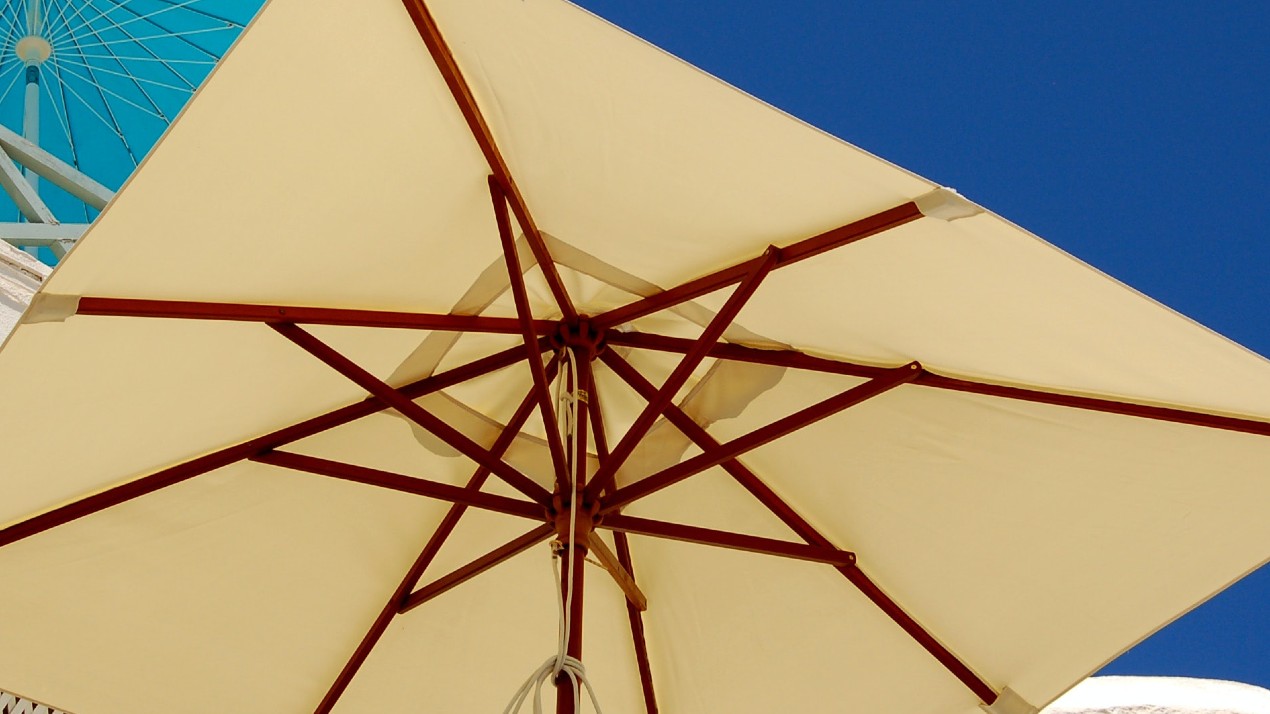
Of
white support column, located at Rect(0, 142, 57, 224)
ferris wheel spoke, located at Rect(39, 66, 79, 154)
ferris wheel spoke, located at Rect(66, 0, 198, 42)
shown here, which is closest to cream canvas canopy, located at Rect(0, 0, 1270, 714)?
white support column, located at Rect(0, 142, 57, 224)

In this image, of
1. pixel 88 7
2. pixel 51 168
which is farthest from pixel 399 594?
pixel 88 7

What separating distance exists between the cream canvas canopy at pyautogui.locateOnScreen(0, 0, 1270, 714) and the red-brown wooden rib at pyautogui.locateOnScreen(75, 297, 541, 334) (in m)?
0.01

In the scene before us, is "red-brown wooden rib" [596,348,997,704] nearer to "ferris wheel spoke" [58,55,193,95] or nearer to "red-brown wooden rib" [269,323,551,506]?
"red-brown wooden rib" [269,323,551,506]

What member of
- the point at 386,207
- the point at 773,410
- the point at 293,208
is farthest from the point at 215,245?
the point at 773,410

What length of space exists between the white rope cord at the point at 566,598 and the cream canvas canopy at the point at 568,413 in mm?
26

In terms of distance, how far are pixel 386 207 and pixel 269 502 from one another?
98cm

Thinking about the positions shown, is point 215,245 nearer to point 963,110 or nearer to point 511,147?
point 511,147

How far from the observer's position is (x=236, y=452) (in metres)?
3.64

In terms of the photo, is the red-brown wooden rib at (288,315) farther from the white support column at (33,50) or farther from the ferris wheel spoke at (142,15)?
the ferris wheel spoke at (142,15)

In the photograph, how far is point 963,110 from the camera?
56.1 ft

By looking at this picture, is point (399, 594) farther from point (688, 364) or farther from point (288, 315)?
point (688, 364)

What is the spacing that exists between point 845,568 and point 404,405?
133 centimetres

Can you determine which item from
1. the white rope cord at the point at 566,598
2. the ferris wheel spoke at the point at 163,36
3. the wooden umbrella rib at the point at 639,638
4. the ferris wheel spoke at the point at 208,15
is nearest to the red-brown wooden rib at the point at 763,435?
the white rope cord at the point at 566,598

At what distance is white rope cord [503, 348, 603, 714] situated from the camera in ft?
10.3
